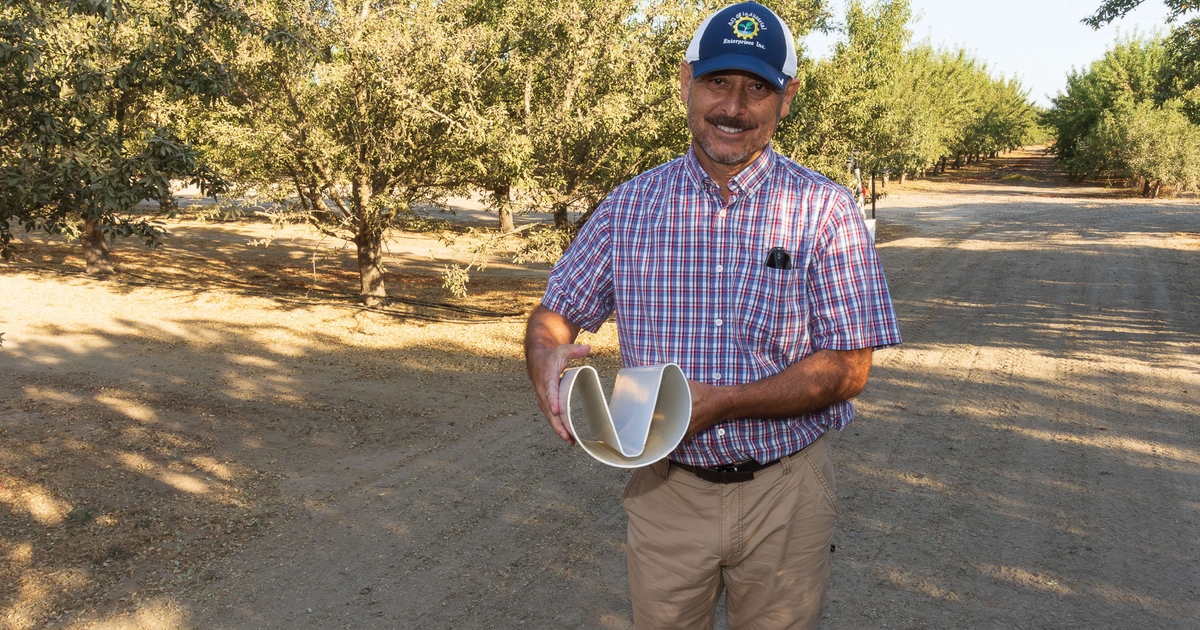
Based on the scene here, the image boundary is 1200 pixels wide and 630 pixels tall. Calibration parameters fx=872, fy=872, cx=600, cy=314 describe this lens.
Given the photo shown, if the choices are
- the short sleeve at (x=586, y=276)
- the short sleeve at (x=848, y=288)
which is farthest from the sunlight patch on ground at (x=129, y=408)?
the short sleeve at (x=848, y=288)

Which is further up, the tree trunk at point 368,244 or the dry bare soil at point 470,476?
the tree trunk at point 368,244

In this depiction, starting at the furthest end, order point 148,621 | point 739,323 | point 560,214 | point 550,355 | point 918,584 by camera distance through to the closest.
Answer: point 560,214 < point 918,584 < point 148,621 < point 739,323 < point 550,355

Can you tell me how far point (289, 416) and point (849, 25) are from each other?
11887 mm

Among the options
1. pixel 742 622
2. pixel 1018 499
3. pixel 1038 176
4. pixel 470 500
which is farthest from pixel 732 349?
pixel 1038 176

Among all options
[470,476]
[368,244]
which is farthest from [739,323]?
[368,244]

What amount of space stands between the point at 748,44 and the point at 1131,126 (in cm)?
4345

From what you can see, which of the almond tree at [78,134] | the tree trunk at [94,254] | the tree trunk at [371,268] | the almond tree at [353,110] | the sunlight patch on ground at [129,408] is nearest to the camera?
the almond tree at [78,134]

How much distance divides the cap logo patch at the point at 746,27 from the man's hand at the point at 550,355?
2.52ft

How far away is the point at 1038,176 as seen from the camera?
56.9 m

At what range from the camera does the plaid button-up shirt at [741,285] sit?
6.40 feet

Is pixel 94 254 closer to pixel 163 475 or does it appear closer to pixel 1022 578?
pixel 163 475

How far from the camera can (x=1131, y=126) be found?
38.1 metres

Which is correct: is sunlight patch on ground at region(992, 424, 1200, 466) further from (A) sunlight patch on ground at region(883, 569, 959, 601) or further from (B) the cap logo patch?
(B) the cap logo patch

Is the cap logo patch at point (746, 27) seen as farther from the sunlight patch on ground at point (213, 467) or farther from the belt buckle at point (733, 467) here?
the sunlight patch on ground at point (213, 467)
